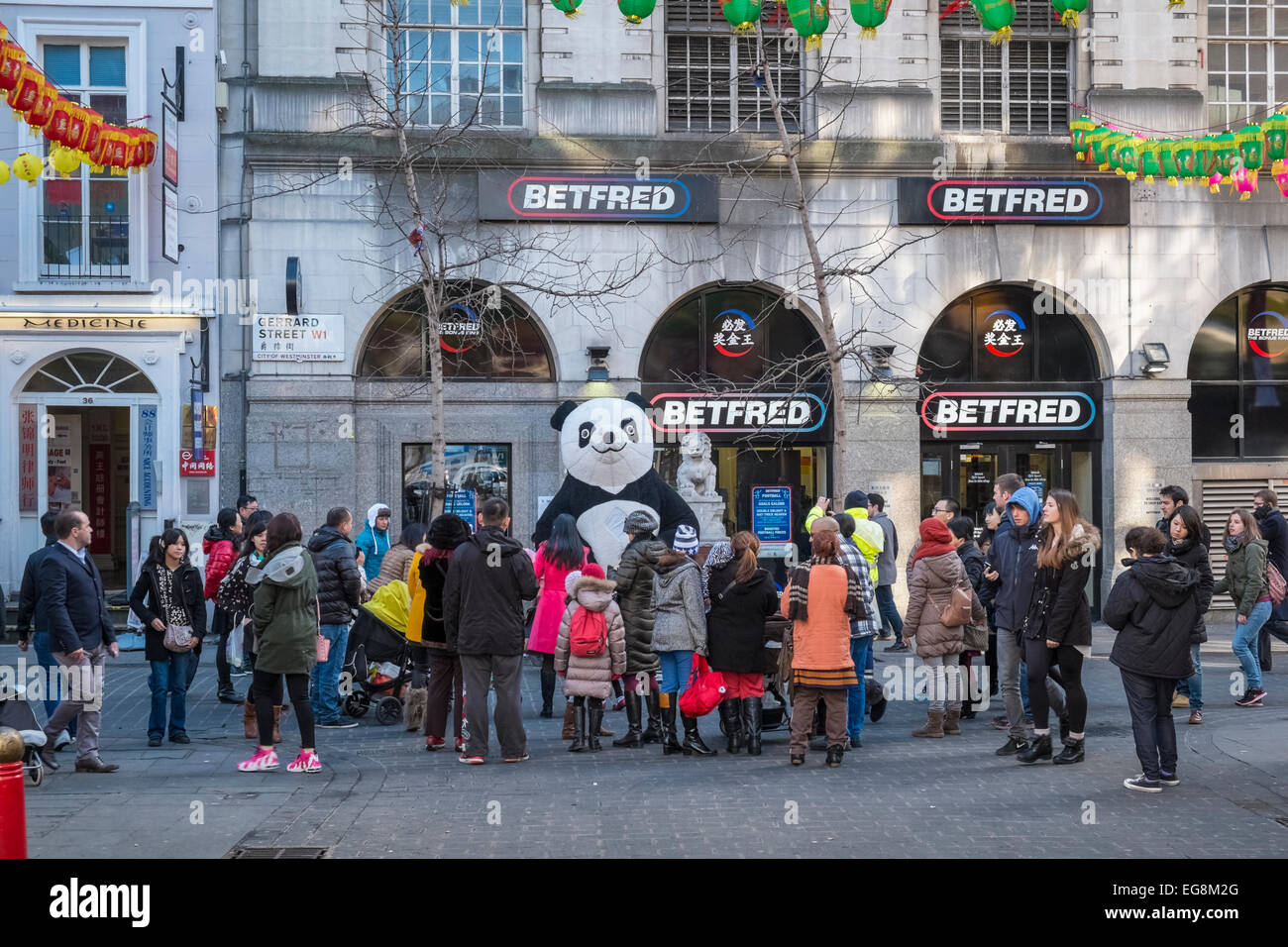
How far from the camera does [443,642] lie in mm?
10508

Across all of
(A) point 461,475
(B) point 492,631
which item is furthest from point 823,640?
(A) point 461,475

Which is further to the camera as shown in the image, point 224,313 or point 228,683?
point 224,313

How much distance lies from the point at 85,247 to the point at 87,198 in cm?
66

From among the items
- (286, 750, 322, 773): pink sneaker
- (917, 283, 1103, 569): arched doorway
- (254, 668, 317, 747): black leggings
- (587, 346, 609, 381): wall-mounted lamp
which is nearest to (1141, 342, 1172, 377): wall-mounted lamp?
(917, 283, 1103, 569): arched doorway

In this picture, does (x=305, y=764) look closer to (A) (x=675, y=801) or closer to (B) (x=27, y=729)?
(B) (x=27, y=729)

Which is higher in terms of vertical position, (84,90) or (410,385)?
(84,90)

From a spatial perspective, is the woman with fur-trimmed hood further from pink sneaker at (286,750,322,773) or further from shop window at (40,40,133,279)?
shop window at (40,40,133,279)

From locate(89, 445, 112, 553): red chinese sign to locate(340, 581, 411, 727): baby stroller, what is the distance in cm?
924

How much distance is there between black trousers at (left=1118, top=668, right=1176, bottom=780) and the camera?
28.1 feet

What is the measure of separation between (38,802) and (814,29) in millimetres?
8996

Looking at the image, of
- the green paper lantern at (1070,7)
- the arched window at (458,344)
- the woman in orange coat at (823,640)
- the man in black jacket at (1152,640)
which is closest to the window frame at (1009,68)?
A: the arched window at (458,344)

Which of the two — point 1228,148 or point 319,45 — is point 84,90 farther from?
point 1228,148
